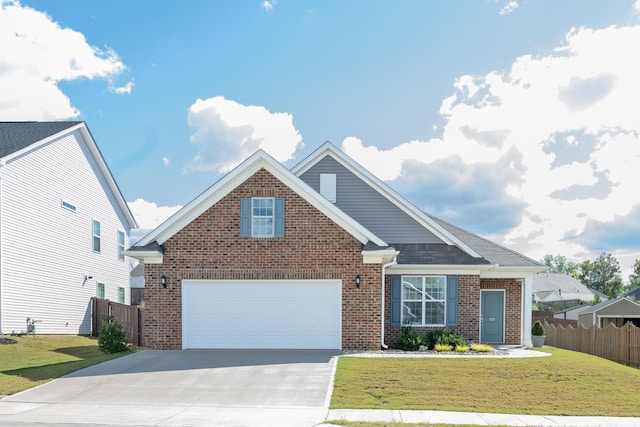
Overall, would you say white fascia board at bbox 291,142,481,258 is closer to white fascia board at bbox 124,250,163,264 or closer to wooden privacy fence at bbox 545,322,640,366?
white fascia board at bbox 124,250,163,264

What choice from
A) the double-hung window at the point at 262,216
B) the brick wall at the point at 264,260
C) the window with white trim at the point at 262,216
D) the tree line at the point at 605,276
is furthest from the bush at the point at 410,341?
the tree line at the point at 605,276

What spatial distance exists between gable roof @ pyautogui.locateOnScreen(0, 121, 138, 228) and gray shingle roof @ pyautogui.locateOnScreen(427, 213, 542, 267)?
15.8 metres

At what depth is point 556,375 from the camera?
43.6 feet

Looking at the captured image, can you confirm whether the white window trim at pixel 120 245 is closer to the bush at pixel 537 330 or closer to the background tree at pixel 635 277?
the bush at pixel 537 330

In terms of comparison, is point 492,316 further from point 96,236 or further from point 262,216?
point 96,236

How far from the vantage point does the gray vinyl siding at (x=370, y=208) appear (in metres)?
19.7

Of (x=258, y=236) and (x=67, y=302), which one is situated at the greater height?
(x=258, y=236)

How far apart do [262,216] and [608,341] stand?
640 inches

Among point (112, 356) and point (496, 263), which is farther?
point (496, 263)

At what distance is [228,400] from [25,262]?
43.3 ft

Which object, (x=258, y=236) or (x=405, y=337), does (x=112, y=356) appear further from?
(x=405, y=337)

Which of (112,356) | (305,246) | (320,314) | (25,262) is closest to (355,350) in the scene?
(320,314)

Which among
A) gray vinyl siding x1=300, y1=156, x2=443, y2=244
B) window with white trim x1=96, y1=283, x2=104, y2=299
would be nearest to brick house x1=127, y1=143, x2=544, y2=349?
gray vinyl siding x1=300, y1=156, x2=443, y2=244

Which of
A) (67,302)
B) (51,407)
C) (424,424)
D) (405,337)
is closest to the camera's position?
(424,424)
